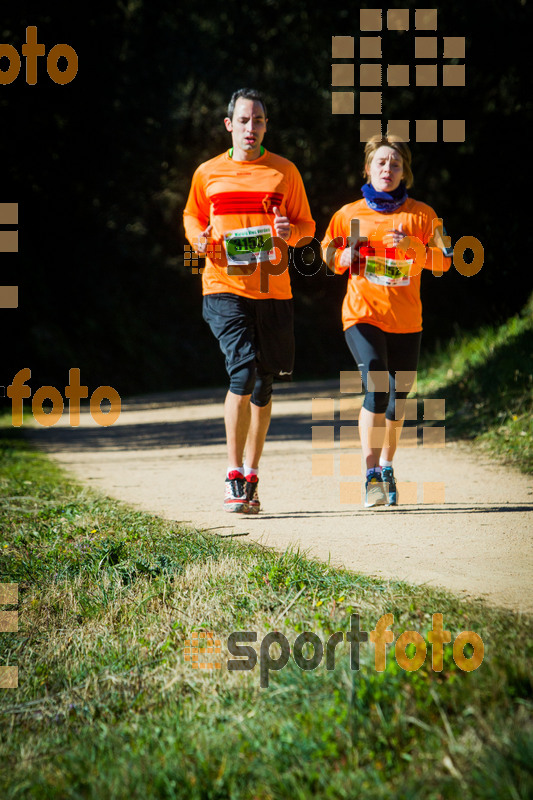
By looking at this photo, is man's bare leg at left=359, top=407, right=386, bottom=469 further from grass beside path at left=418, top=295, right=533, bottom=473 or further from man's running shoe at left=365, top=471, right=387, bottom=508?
grass beside path at left=418, top=295, right=533, bottom=473

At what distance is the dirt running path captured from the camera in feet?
12.4

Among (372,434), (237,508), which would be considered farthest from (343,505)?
(237,508)

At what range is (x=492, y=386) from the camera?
8.68 meters

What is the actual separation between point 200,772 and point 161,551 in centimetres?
180

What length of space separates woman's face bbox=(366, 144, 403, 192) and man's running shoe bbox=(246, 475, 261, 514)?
1845mm

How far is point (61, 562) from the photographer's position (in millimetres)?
4215

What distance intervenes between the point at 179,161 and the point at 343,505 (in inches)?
783

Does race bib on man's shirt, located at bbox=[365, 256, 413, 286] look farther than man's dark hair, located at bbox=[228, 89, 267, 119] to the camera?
Yes

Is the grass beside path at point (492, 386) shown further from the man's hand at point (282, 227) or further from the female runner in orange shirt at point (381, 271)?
the man's hand at point (282, 227)

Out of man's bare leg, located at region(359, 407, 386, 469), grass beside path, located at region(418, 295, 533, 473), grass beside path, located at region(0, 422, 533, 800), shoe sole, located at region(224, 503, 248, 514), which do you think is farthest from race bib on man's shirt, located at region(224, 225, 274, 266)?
grass beside path, located at region(418, 295, 533, 473)

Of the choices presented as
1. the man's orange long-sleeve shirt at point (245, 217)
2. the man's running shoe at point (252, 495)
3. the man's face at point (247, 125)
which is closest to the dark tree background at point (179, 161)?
the man's orange long-sleeve shirt at point (245, 217)

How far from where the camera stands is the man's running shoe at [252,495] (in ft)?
17.0

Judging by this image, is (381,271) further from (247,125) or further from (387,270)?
(247,125)

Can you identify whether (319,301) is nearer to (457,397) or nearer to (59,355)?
(59,355)
